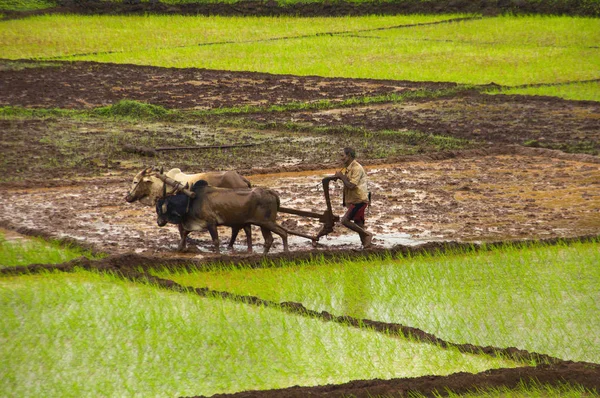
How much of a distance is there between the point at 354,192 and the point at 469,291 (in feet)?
6.13

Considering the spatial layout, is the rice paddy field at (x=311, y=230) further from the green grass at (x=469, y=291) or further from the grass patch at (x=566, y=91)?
the grass patch at (x=566, y=91)

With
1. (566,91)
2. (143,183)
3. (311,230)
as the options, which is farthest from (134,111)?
(143,183)

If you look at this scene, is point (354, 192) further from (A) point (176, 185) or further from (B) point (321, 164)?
(B) point (321, 164)

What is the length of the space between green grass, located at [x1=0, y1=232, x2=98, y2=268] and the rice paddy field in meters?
0.04

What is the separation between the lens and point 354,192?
9.87 metres

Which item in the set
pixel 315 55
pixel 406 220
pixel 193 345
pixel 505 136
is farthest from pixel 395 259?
pixel 315 55

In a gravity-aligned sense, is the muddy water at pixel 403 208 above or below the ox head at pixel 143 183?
below

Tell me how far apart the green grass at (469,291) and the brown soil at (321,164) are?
1.51 feet

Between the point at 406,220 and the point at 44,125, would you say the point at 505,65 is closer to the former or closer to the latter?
the point at 44,125

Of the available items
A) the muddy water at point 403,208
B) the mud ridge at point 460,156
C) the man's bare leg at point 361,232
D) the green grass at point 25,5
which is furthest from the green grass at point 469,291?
the green grass at point 25,5

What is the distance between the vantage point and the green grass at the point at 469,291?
7410mm

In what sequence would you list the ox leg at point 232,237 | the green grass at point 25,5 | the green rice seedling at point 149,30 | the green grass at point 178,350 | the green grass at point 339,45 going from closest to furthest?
the green grass at point 178,350, the ox leg at point 232,237, the green grass at point 339,45, the green rice seedling at point 149,30, the green grass at point 25,5

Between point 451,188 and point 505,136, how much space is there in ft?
14.6

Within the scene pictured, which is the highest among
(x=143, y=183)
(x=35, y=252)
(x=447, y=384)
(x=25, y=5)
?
(x=143, y=183)
